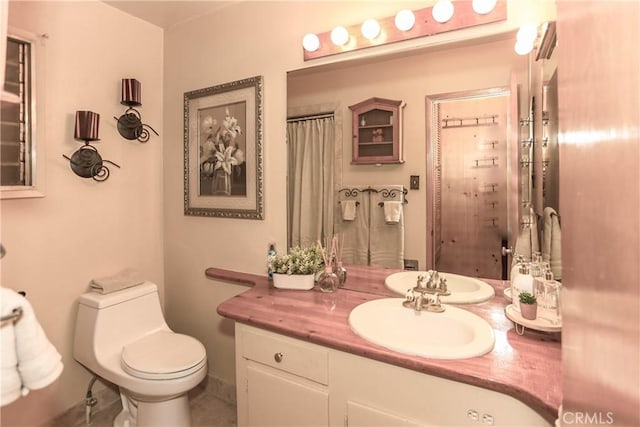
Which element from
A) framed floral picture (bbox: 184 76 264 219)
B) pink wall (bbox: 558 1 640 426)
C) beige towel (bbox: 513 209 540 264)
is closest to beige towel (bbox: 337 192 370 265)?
framed floral picture (bbox: 184 76 264 219)

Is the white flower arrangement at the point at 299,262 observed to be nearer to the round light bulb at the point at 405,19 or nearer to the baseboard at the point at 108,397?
the baseboard at the point at 108,397

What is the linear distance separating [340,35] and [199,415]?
219 cm

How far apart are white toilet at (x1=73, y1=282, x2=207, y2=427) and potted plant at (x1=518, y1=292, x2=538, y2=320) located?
1385 mm

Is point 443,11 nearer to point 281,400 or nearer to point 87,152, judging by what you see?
point 281,400

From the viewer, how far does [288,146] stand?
178cm

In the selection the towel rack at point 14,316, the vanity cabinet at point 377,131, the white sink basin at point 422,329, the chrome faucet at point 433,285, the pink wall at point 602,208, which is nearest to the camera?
the pink wall at point 602,208

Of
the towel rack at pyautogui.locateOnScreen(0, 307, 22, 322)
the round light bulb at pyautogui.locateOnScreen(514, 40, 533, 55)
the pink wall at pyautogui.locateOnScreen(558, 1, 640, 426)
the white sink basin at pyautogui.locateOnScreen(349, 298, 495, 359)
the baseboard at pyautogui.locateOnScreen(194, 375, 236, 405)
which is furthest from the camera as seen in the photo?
the baseboard at pyautogui.locateOnScreen(194, 375, 236, 405)

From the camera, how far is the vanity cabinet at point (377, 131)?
5.00 feet

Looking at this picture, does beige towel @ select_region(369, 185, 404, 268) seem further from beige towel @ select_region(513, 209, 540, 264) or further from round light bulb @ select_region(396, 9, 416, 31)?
round light bulb @ select_region(396, 9, 416, 31)

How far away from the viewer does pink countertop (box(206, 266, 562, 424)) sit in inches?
34.2

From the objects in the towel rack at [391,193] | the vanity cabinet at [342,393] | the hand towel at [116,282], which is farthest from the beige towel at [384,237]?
the hand towel at [116,282]

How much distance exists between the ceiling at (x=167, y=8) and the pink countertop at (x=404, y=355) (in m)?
1.67

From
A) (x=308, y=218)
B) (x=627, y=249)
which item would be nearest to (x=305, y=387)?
(x=308, y=218)

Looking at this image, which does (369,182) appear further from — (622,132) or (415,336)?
(622,132)
